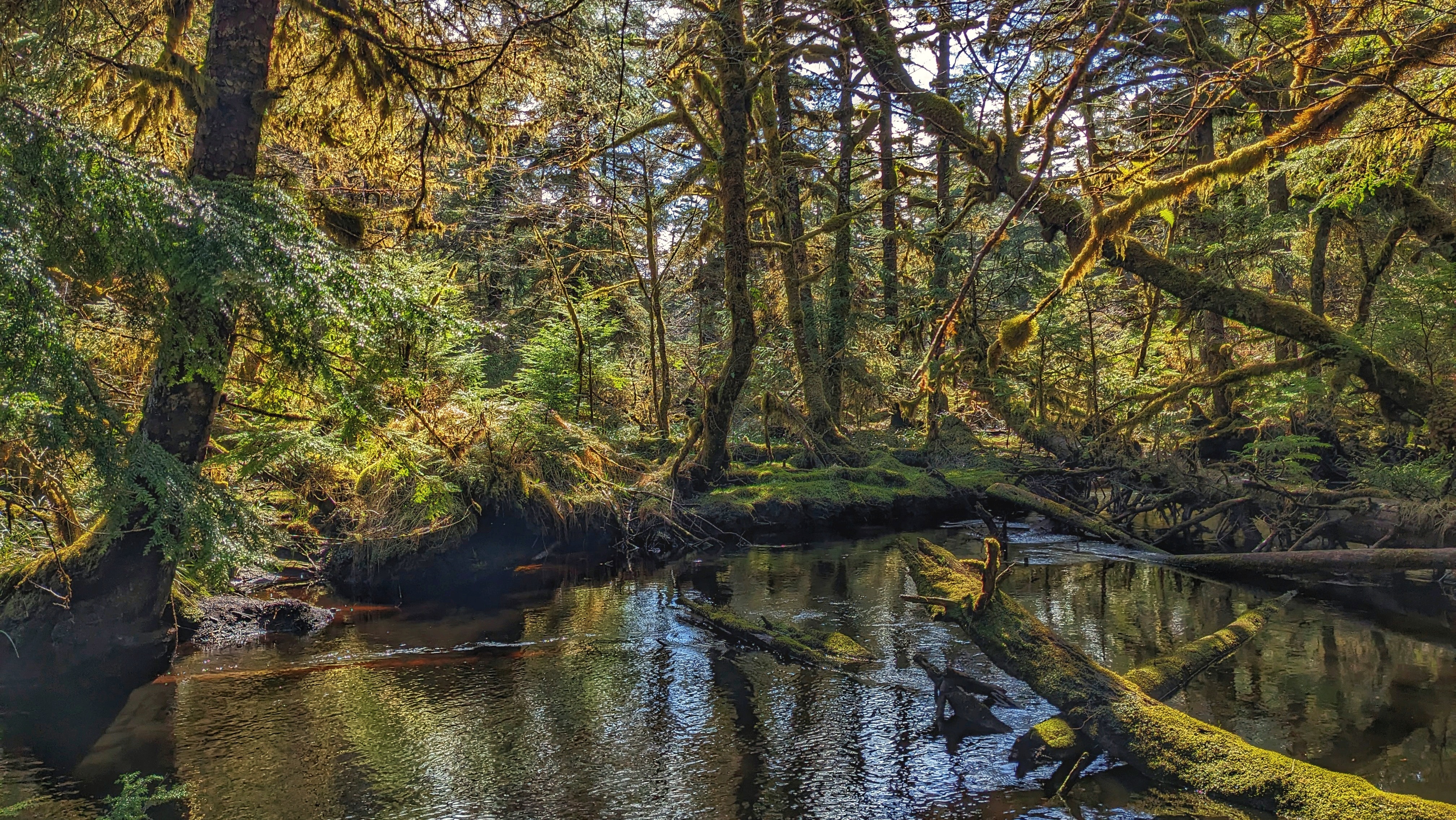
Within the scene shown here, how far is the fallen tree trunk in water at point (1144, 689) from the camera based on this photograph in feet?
16.8

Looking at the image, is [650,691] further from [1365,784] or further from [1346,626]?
[1346,626]

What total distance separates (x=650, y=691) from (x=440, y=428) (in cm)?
583

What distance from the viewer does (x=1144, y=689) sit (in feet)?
18.3

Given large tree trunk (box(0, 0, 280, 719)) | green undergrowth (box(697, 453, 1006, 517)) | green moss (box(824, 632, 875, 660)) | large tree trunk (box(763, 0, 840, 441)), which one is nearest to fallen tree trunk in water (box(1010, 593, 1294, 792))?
green moss (box(824, 632, 875, 660))

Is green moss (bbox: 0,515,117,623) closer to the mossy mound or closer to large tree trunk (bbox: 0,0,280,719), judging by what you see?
large tree trunk (bbox: 0,0,280,719)

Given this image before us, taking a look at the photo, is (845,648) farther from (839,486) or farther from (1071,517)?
(839,486)

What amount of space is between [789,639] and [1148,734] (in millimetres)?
3485

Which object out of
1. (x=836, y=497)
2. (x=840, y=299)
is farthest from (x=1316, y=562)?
(x=840, y=299)

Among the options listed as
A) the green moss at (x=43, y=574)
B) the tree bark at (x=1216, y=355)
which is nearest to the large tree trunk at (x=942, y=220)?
the tree bark at (x=1216, y=355)

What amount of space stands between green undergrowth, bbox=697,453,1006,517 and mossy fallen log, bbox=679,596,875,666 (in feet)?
16.6

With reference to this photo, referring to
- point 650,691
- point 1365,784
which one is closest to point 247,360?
point 650,691

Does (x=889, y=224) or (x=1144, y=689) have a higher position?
(x=889, y=224)

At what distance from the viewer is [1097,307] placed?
59.1ft

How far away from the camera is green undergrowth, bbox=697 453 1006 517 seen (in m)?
14.1
